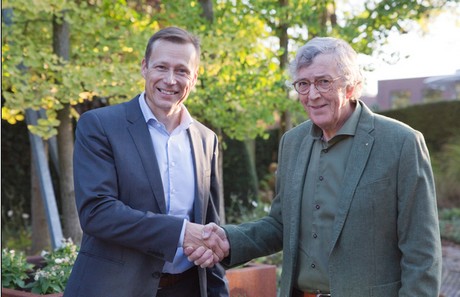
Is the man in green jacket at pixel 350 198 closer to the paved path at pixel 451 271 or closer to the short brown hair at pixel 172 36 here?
the short brown hair at pixel 172 36

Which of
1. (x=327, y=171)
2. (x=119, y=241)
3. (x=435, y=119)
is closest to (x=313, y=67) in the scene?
(x=327, y=171)

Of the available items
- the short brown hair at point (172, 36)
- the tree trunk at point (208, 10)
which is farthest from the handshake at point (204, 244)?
the tree trunk at point (208, 10)

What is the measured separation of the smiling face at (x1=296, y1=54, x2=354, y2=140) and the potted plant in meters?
2.12

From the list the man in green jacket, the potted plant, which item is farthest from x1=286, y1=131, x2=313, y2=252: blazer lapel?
the potted plant

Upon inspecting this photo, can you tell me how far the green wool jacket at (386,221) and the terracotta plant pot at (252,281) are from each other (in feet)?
7.10

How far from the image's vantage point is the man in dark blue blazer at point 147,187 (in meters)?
2.94

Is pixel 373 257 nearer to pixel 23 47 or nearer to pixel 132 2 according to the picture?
pixel 23 47

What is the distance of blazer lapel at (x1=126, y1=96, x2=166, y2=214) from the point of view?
301 centimetres

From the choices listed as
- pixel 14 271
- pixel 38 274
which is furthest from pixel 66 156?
pixel 38 274

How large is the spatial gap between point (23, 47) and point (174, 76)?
412 centimetres

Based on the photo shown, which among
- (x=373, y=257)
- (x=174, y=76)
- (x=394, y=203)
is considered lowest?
(x=373, y=257)

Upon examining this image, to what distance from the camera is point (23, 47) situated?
688 cm

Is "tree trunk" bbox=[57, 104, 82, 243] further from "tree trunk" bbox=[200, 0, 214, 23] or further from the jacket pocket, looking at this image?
the jacket pocket

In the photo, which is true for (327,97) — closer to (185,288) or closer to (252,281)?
(185,288)
